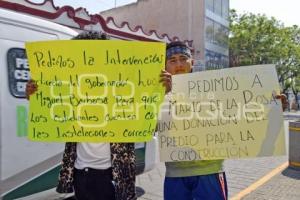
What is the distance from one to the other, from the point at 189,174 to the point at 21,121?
1.47 m

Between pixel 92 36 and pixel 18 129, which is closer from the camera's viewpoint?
pixel 92 36

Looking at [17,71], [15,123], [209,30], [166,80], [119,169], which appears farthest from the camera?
[209,30]

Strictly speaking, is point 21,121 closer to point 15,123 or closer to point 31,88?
point 15,123

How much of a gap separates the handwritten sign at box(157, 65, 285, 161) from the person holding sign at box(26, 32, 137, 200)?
1.27 ft

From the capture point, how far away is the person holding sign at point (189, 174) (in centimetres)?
270

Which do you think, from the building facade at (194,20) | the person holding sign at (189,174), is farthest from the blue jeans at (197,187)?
the building facade at (194,20)

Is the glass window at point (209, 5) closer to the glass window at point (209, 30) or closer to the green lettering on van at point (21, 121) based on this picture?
the glass window at point (209, 30)

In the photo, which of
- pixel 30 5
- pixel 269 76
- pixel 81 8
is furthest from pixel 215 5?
pixel 269 76

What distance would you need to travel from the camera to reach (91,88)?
255 cm

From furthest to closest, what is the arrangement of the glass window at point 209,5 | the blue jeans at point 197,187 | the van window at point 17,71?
the glass window at point 209,5, the van window at point 17,71, the blue jeans at point 197,187

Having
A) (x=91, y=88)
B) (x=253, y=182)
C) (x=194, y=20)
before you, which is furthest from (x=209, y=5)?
(x=91, y=88)

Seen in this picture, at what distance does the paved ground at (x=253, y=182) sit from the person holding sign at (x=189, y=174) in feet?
8.59

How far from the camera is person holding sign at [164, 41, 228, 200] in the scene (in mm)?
2699

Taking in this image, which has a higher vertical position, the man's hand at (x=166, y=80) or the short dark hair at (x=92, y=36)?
the short dark hair at (x=92, y=36)
